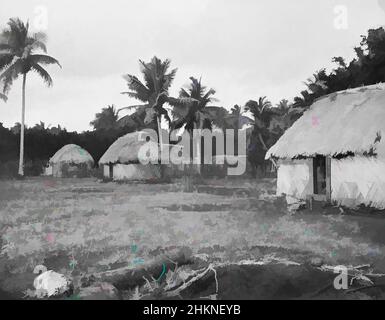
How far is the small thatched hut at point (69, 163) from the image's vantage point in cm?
3241

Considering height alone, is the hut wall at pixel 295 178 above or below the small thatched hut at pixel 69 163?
below

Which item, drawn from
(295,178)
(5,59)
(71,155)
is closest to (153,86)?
(5,59)

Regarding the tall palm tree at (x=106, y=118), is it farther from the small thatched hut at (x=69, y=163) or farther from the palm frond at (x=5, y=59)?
the palm frond at (x=5, y=59)

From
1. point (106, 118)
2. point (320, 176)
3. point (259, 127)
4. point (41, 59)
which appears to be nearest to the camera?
point (320, 176)

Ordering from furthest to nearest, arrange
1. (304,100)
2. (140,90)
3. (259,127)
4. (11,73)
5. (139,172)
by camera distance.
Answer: (259,127)
(139,172)
(140,90)
(11,73)
(304,100)

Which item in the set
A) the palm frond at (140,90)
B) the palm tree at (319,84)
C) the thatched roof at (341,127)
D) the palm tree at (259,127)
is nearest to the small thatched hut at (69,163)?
the palm frond at (140,90)

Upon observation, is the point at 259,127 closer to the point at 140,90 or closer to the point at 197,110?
the point at 197,110

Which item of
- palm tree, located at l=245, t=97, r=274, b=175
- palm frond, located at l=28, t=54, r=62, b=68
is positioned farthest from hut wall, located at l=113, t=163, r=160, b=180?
palm tree, located at l=245, t=97, r=274, b=175

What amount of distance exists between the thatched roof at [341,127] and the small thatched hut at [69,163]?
21133 mm

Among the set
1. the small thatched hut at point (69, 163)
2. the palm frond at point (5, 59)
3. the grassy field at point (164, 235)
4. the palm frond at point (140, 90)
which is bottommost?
the grassy field at point (164, 235)

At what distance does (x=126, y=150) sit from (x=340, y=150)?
18.0 meters

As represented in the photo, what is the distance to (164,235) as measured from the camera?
8641 mm
